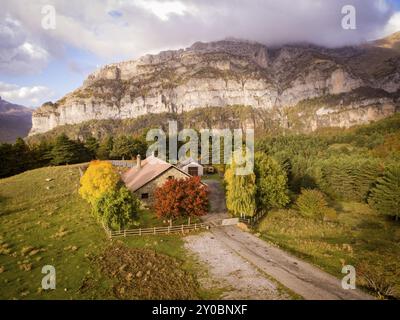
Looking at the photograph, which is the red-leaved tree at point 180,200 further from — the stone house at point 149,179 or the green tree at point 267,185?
the green tree at point 267,185

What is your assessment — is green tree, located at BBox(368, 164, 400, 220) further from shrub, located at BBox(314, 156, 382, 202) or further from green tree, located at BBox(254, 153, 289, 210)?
green tree, located at BBox(254, 153, 289, 210)

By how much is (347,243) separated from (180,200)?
21.4m

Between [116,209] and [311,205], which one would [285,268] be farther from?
[311,205]

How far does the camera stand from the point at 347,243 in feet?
117

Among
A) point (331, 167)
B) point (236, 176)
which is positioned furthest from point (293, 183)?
point (236, 176)

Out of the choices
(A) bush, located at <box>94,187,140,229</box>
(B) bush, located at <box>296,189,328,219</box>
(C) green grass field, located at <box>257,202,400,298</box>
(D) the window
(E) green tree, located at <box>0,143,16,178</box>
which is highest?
(E) green tree, located at <box>0,143,16,178</box>

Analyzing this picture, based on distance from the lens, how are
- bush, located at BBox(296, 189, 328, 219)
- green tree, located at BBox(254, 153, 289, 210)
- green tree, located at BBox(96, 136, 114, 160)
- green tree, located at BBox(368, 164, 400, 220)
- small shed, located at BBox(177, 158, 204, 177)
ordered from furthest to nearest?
1. green tree, located at BBox(96, 136, 114, 160)
2. small shed, located at BBox(177, 158, 204, 177)
3. green tree, located at BBox(368, 164, 400, 220)
4. bush, located at BBox(296, 189, 328, 219)
5. green tree, located at BBox(254, 153, 289, 210)

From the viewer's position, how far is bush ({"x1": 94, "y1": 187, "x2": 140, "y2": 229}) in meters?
31.0

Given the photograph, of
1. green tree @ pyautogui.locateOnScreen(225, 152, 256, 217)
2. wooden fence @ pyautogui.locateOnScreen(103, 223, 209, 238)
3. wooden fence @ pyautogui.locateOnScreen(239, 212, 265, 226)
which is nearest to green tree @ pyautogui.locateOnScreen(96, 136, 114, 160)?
wooden fence @ pyautogui.locateOnScreen(103, 223, 209, 238)

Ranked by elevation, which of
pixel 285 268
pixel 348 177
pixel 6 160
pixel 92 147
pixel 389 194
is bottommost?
pixel 285 268

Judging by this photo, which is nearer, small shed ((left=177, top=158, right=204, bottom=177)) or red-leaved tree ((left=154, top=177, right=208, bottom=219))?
red-leaved tree ((left=154, top=177, right=208, bottom=219))

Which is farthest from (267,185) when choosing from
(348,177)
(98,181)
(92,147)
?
(92,147)

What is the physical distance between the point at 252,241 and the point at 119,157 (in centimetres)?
6779

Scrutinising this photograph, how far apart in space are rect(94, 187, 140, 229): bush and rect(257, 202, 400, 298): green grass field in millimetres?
16266
